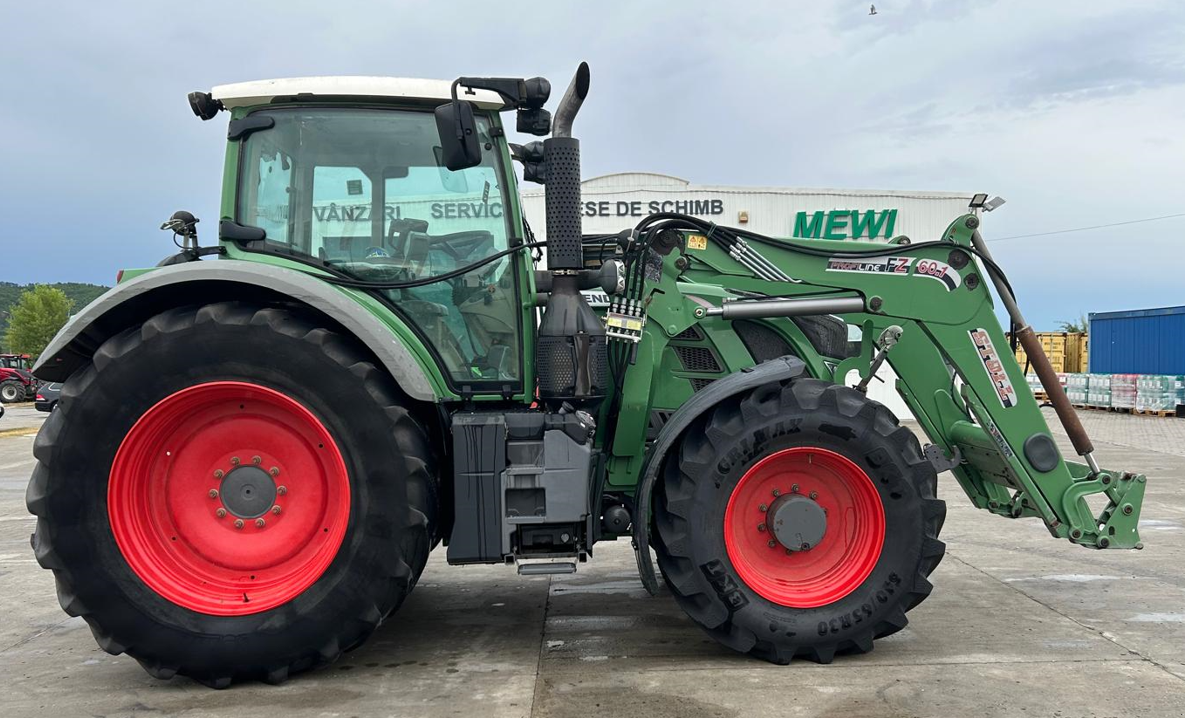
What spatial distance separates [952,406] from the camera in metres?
4.99

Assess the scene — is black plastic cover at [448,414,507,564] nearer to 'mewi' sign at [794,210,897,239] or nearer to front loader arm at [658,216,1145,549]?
front loader arm at [658,216,1145,549]

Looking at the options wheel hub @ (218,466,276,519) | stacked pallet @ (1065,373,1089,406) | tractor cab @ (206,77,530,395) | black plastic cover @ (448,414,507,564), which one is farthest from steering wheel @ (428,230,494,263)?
stacked pallet @ (1065,373,1089,406)

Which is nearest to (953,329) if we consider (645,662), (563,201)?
(563,201)

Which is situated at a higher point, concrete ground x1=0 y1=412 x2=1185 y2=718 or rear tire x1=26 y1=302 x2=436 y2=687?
rear tire x1=26 y1=302 x2=436 y2=687

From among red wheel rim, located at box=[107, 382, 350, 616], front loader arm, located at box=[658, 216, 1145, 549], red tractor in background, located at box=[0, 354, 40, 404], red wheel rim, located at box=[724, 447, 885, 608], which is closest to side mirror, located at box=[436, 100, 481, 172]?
red wheel rim, located at box=[107, 382, 350, 616]

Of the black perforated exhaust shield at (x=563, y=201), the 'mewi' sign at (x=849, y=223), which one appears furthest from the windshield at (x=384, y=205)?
the 'mewi' sign at (x=849, y=223)

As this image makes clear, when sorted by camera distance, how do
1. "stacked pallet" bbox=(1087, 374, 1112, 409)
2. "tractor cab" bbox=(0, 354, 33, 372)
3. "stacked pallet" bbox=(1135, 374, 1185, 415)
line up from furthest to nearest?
"tractor cab" bbox=(0, 354, 33, 372) < "stacked pallet" bbox=(1087, 374, 1112, 409) < "stacked pallet" bbox=(1135, 374, 1185, 415)

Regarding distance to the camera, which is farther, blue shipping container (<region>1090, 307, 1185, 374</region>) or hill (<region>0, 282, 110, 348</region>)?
hill (<region>0, 282, 110, 348</region>)

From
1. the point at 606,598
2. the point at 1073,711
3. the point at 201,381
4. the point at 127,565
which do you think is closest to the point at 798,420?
the point at 1073,711

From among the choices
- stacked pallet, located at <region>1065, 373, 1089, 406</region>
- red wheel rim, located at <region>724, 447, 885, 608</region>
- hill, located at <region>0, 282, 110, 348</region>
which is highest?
hill, located at <region>0, 282, 110, 348</region>

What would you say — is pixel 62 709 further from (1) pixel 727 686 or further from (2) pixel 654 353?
(2) pixel 654 353

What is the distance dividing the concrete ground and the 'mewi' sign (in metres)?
14.3

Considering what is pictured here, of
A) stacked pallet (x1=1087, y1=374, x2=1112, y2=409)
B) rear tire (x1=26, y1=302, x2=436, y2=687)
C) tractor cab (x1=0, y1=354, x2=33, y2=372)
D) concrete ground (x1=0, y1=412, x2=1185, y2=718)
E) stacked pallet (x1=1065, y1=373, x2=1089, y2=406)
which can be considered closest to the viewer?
concrete ground (x1=0, y1=412, x2=1185, y2=718)

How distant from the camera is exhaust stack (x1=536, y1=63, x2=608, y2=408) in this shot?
4281mm
